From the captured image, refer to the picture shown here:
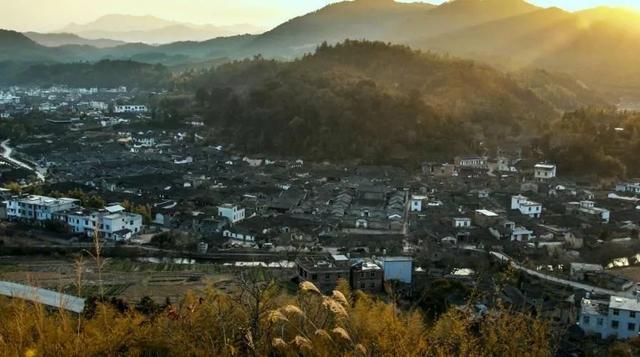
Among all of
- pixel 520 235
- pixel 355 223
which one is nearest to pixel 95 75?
pixel 355 223

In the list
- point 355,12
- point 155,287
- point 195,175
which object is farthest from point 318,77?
point 355,12

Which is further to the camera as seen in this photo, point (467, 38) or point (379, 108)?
point (467, 38)

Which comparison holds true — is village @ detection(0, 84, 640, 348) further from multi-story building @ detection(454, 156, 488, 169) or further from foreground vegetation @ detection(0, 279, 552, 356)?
foreground vegetation @ detection(0, 279, 552, 356)

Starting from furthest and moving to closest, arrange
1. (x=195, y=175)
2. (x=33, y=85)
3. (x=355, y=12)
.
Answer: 1. (x=355, y=12)
2. (x=33, y=85)
3. (x=195, y=175)

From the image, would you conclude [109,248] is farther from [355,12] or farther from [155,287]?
[355,12]

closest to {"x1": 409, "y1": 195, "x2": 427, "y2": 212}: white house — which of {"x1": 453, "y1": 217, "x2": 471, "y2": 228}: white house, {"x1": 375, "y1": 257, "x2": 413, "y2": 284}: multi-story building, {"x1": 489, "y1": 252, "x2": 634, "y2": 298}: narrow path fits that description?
{"x1": 453, "y1": 217, "x2": 471, "y2": 228}: white house

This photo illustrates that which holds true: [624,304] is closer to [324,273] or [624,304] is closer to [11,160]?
[324,273]

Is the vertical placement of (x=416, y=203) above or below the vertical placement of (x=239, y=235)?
above
